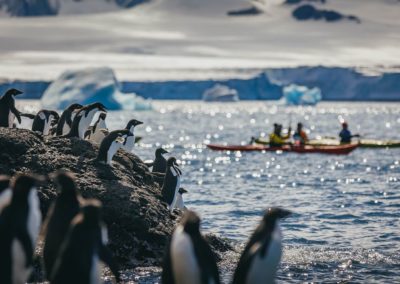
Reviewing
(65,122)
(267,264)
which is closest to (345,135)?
(65,122)

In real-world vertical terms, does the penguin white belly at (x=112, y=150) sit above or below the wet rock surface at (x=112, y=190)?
above

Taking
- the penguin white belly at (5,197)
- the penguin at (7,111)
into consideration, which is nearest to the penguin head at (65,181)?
the penguin white belly at (5,197)

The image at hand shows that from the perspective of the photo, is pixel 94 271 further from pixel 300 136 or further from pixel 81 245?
pixel 300 136

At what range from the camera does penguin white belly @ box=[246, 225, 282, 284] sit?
10.2 m

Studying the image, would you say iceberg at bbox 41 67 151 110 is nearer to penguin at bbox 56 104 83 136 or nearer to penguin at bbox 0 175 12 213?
penguin at bbox 56 104 83 136

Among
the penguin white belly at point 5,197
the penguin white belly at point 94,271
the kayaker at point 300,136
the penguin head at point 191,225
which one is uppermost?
the penguin white belly at point 5,197

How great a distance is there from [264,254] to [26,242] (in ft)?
8.33

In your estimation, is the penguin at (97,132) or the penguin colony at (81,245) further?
the penguin at (97,132)

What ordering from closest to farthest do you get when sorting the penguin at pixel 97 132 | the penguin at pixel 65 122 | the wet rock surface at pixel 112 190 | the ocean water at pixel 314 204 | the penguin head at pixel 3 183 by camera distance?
the penguin head at pixel 3 183
the wet rock surface at pixel 112 190
the ocean water at pixel 314 204
the penguin at pixel 65 122
the penguin at pixel 97 132

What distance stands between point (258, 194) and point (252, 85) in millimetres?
169672

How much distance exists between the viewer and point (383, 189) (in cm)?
2917

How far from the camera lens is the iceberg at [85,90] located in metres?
101

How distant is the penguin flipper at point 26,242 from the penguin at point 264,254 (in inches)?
92.3

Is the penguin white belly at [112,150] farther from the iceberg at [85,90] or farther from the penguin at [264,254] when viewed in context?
the iceberg at [85,90]
